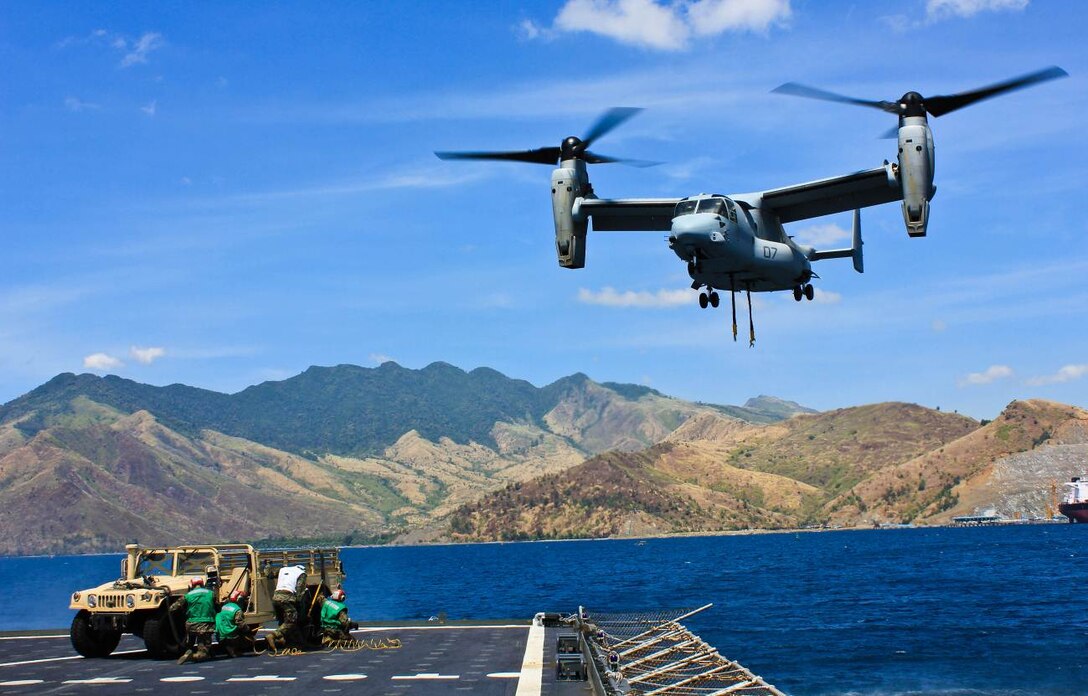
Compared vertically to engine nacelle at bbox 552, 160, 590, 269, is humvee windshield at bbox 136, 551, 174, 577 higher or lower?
lower

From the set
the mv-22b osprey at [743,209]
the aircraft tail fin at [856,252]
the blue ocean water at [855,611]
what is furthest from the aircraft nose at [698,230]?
the blue ocean water at [855,611]

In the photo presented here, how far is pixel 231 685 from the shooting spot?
2725 centimetres

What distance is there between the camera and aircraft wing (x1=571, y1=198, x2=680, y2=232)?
39.0 metres

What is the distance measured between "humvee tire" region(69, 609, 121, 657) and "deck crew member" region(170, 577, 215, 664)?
8.12ft

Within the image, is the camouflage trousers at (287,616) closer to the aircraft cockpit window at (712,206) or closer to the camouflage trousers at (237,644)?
the camouflage trousers at (237,644)

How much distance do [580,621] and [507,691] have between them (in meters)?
12.2

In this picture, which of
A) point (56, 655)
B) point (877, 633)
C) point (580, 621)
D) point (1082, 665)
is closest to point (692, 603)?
point (877, 633)

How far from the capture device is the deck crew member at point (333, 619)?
34.7 metres

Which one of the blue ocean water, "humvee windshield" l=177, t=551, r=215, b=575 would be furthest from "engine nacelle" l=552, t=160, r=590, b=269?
the blue ocean water

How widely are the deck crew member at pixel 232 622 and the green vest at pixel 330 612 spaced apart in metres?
2.86

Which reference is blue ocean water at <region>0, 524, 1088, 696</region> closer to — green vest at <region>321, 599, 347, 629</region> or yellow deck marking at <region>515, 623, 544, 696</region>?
yellow deck marking at <region>515, 623, 544, 696</region>

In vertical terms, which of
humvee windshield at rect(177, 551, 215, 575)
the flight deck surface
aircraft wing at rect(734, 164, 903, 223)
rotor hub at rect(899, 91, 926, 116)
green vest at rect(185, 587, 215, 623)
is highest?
rotor hub at rect(899, 91, 926, 116)

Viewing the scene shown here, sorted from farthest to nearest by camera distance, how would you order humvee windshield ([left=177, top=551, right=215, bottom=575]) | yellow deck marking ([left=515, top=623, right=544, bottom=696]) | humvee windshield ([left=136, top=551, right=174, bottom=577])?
humvee windshield ([left=177, top=551, right=215, bottom=575]), humvee windshield ([left=136, top=551, right=174, bottom=577]), yellow deck marking ([left=515, top=623, right=544, bottom=696])

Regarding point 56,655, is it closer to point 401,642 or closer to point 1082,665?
point 401,642
